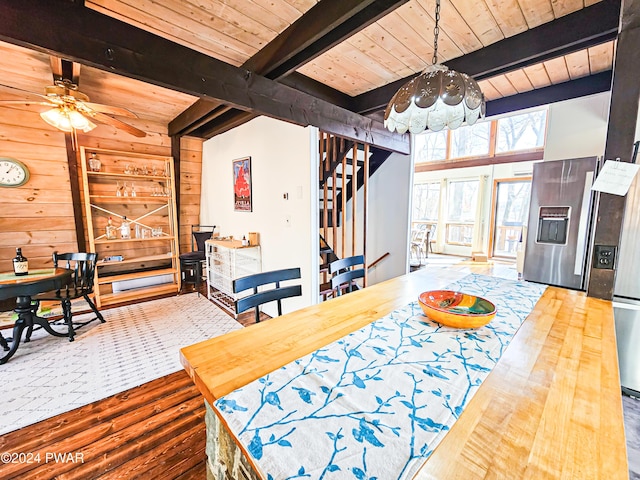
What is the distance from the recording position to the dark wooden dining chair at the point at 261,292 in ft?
4.43

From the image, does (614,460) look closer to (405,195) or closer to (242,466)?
(242,466)

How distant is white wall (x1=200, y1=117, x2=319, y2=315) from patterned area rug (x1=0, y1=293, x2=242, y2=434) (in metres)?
1.00

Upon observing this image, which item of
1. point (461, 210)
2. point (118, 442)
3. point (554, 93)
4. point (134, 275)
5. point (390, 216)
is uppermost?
point (554, 93)

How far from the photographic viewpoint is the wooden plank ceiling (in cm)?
160

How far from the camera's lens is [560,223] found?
268 cm

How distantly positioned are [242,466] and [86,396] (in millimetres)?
1946

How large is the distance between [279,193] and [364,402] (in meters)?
2.66

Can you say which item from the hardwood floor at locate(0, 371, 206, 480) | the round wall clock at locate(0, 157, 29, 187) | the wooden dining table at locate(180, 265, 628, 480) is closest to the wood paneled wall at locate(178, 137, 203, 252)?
the round wall clock at locate(0, 157, 29, 187)

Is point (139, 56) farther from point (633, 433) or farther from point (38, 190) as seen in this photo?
point (633, 433)

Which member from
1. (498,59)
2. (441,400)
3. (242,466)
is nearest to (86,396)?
(242,466)

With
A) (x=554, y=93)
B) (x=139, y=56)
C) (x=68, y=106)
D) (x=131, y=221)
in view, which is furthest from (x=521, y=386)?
(x=131, y=221)

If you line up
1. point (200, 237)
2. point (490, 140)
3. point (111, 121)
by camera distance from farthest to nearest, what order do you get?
point (490, 140), point (200, 237), point (111, 121)

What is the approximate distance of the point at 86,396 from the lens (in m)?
1.86

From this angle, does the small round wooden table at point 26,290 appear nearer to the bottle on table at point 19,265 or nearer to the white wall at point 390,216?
the bottle on table at point 19,265
